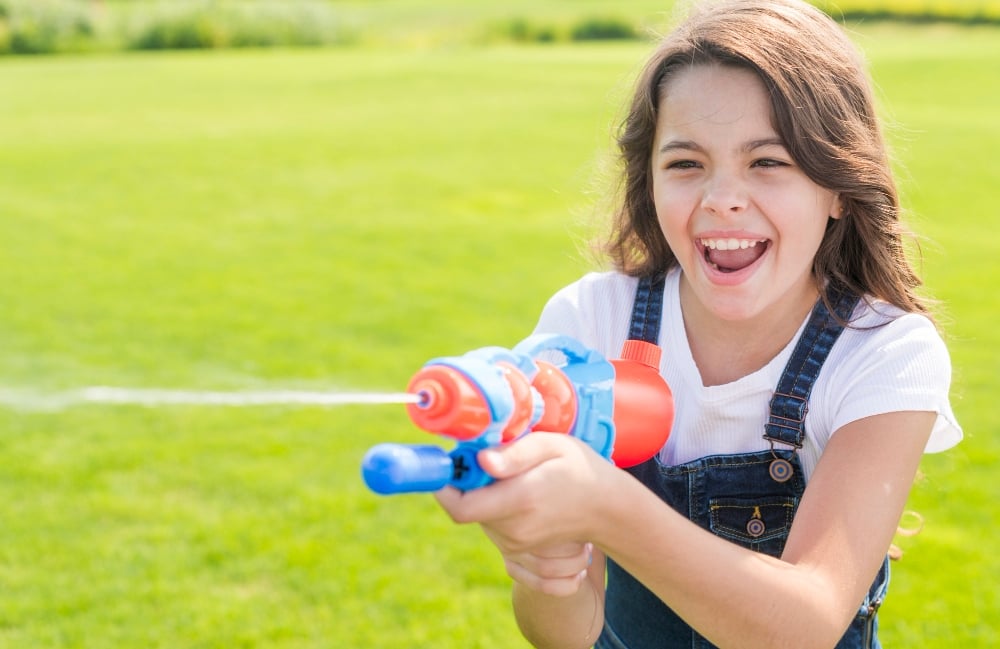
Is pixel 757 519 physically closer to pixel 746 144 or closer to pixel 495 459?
pixel 746 144

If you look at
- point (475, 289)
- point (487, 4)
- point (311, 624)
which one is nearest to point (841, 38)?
point (311, 624)

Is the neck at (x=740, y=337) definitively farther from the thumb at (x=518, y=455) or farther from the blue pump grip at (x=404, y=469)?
the blue pump grip at (x=404, y=469)

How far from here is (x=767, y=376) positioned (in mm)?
2252

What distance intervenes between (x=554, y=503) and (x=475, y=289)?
21.4 feet

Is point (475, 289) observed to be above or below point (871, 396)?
below

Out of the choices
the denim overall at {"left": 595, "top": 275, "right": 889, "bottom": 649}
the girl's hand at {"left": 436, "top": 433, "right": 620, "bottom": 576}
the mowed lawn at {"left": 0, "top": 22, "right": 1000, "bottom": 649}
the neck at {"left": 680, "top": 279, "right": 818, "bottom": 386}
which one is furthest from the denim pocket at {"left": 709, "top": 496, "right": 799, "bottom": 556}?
the mowed lawn at {"left": 0, "top": 22, "right": 1000, "bottom": 649}

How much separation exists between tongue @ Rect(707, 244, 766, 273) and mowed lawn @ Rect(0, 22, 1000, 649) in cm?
67

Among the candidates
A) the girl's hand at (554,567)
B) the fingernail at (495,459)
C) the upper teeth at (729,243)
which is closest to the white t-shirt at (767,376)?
the upper teeth at (729,243)

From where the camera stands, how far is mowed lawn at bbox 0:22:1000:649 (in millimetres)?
4051

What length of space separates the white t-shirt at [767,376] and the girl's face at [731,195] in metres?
0.18

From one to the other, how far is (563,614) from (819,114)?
1.10 metres

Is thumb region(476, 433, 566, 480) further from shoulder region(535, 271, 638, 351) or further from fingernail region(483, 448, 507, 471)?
shoulder region(535, 271, 638, 351)

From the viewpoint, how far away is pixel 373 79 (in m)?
22.0

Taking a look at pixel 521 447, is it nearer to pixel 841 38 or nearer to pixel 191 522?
pixel 841 38
